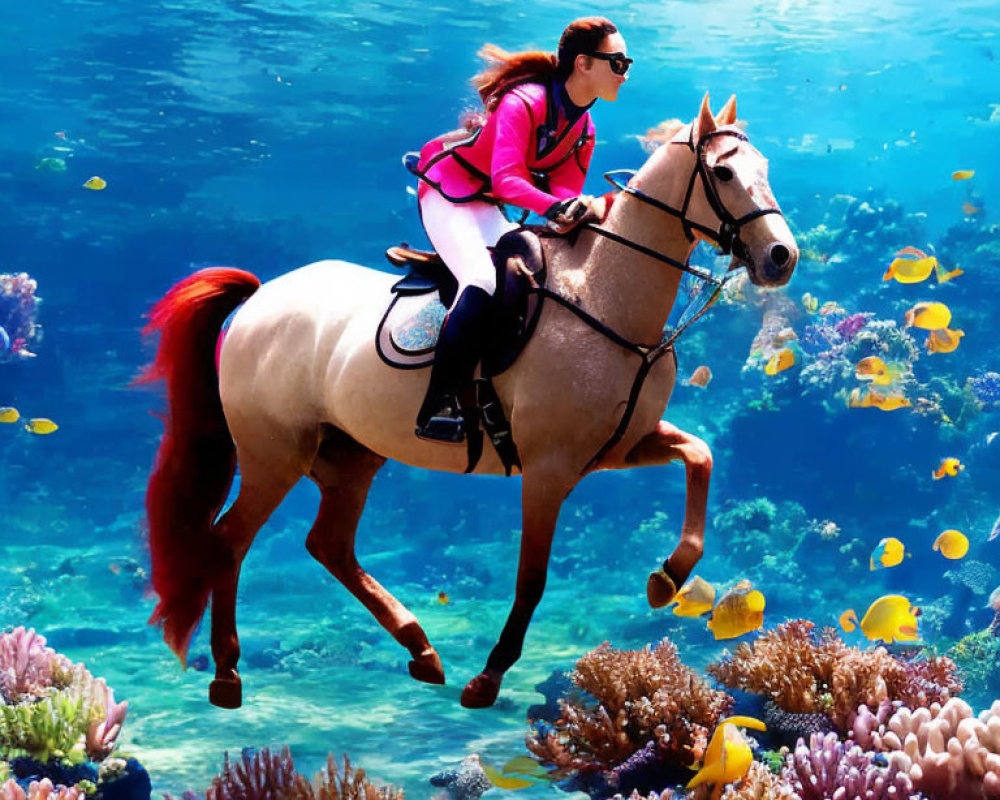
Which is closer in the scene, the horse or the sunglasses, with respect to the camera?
the horse

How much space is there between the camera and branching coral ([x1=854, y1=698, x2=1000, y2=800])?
3.49 metres

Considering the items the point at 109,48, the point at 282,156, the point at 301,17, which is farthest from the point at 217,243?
the point at 301,17

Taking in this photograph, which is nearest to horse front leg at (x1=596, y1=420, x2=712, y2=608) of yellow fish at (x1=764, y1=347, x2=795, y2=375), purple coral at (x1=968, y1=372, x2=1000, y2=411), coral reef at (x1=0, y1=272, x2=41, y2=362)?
yellow fish at (x1=764, y1=347, x2=795, y2=375)

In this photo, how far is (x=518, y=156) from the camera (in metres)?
2.98

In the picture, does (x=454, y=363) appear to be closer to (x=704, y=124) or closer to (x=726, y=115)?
(x=704, y=124)

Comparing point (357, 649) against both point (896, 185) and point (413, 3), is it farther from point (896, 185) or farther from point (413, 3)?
point (896, 185)

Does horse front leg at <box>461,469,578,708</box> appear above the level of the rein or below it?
below

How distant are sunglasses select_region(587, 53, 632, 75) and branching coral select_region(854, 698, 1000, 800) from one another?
2920 mm

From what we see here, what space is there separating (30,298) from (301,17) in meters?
8.18

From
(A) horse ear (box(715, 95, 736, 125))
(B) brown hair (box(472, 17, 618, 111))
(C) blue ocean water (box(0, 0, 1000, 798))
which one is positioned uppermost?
(B) brown hair (box(472, 17, 618, 111))

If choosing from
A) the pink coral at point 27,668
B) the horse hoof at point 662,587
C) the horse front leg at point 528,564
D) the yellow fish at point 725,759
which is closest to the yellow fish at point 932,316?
the yellow fish at point 725,759

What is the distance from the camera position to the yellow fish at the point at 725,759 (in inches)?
134

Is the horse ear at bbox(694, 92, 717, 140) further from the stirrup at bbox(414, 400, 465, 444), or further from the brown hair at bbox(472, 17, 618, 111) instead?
the stirrup at bbox(414, 400, 465, 444)

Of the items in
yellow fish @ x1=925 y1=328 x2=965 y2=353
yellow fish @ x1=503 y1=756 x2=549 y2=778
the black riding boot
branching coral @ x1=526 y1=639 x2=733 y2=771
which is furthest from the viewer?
yellow fish @ x1=925 y1=328 x2=965 y2=353
